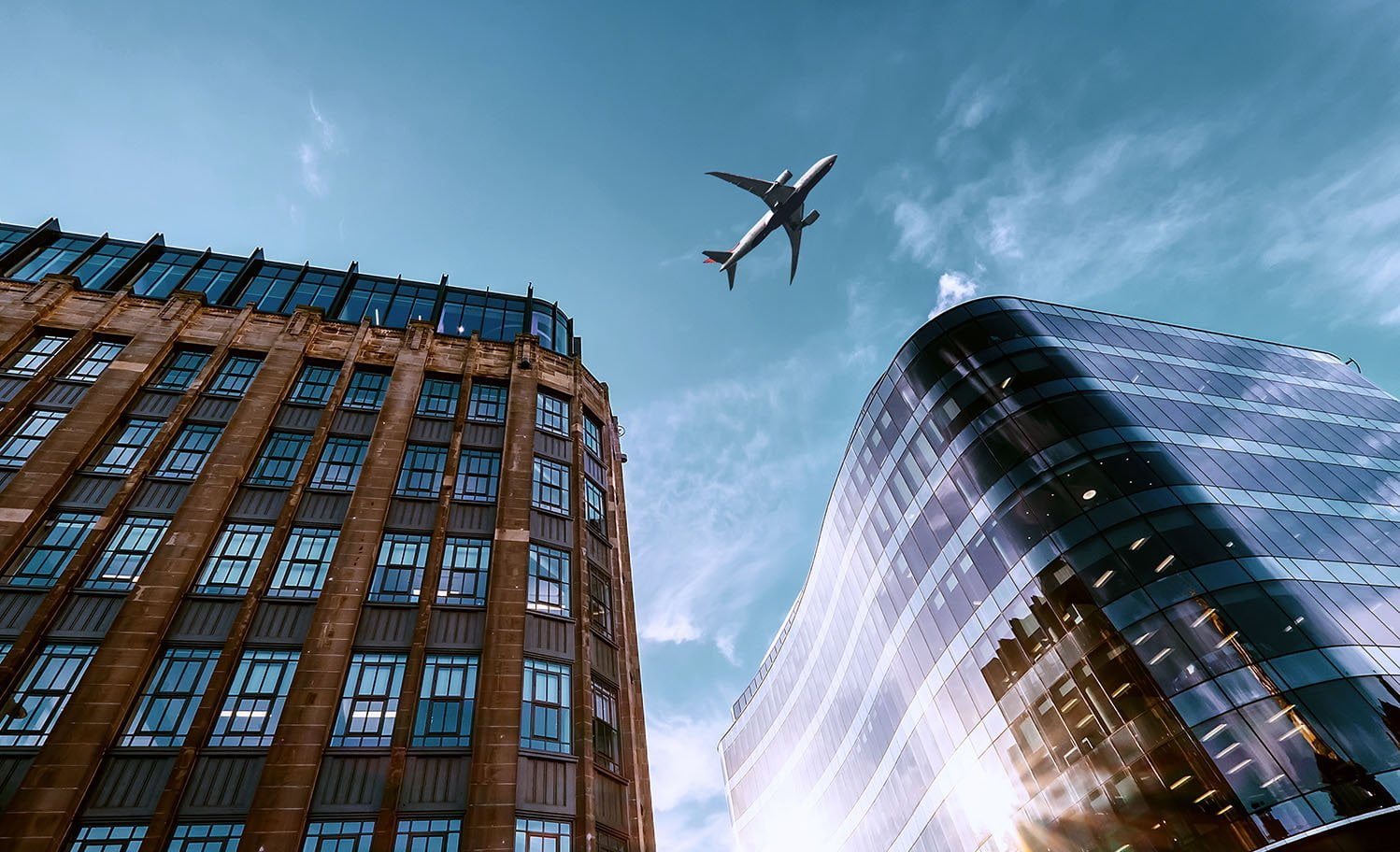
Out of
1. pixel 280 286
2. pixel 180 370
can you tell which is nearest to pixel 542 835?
pixel 180 370

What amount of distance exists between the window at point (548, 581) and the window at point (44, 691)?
12712mm

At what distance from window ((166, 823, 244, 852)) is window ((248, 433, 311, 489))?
39.7ft

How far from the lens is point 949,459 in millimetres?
36969

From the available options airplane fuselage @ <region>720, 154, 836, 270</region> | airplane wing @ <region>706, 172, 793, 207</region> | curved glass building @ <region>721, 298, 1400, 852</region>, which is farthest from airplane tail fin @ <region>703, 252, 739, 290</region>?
curved glass building @ <region>721, 298, 1400, 852</region>

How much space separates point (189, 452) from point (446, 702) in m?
15.4

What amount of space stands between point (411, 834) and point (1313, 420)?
49759 mm

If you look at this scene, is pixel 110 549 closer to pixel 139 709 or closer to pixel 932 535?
pixel 139 709

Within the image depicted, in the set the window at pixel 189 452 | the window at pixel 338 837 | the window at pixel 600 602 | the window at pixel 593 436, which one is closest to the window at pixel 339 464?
the window at pixel 189 452

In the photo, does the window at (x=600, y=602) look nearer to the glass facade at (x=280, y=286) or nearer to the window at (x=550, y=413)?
the window at (x=550, y=413)

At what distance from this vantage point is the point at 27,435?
83.5 feet

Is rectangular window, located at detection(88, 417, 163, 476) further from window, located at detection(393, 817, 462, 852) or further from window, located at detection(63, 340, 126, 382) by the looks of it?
window, located at detection(393, 817, 462, 852)

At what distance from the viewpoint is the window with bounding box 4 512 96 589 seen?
2122 centimetres

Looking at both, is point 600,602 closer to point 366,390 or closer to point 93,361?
point 366,390

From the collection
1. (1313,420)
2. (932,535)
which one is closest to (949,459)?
(932,535)
